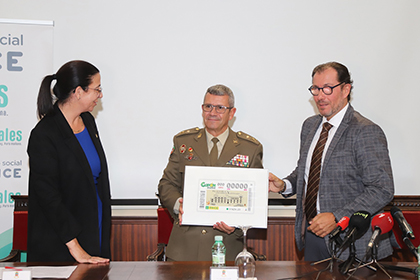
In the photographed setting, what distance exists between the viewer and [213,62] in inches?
153

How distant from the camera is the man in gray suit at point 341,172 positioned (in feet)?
7.82

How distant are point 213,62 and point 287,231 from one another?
180 centimetres

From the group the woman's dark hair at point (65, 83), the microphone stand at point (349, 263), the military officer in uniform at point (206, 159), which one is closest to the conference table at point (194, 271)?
the microphone stand at point (349, 263)

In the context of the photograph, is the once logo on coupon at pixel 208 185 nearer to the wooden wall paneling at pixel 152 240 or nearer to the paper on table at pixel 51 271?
the paper on table at pixel 51 271

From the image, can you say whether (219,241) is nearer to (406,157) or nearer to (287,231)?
(287,231)

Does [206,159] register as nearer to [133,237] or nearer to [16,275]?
[16,275]

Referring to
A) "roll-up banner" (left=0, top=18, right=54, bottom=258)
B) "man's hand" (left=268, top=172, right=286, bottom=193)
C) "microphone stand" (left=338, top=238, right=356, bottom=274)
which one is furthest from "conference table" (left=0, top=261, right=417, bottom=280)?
"roll-up banner" (left=0, top=18, right=54, bottom=258)

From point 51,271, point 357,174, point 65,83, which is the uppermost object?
point 65,83

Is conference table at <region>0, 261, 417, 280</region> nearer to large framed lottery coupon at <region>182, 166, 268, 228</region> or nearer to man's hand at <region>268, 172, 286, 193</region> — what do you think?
large framed lottery coupon at <region>182, 166, 268, 228</region>

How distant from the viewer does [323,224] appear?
7.76 ft

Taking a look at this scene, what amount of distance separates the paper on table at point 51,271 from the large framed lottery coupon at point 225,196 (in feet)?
2.36

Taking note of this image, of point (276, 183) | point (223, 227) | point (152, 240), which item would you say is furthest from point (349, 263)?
point (152, 240)

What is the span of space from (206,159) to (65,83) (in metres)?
1.04

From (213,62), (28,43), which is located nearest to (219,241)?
(213,62)
